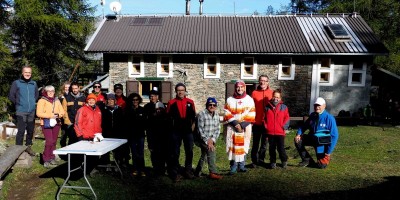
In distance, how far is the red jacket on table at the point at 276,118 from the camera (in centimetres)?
659

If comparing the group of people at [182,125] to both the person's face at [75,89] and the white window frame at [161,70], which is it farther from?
the white window frame at [161,70]

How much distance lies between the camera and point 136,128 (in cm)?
641

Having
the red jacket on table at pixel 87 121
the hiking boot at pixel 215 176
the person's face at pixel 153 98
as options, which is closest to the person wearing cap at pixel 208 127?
the hiking boot at pixel 215 176

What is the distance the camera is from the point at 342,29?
19.5 metres

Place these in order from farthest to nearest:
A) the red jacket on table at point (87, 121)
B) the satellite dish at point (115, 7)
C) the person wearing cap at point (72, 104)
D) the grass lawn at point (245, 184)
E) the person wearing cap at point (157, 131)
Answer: the satellite dish at point (115, 7) → the person wearing cap at point (72, 104) → the person wearing cap at point (157, 131) → the red jacket on table at point (87, 121) → the grass lawn at point (245, 184)

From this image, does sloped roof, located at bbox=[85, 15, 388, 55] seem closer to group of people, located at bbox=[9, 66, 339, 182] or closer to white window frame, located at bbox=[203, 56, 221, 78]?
white window frame, located at bbox=[203, 56, 221, 78]

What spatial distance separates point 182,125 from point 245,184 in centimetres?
164

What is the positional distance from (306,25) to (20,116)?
1805 cm

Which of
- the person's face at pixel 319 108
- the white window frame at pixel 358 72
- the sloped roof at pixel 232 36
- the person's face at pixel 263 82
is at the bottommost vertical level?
the person's face at pixel 319 108

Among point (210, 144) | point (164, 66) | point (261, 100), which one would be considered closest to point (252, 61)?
point (164, 66)

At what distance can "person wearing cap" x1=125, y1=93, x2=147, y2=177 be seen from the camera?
640 cm

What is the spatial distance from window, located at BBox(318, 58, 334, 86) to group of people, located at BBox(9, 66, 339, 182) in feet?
41.4

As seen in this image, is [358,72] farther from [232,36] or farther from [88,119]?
[88,119]

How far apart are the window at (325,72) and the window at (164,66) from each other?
8.90m
